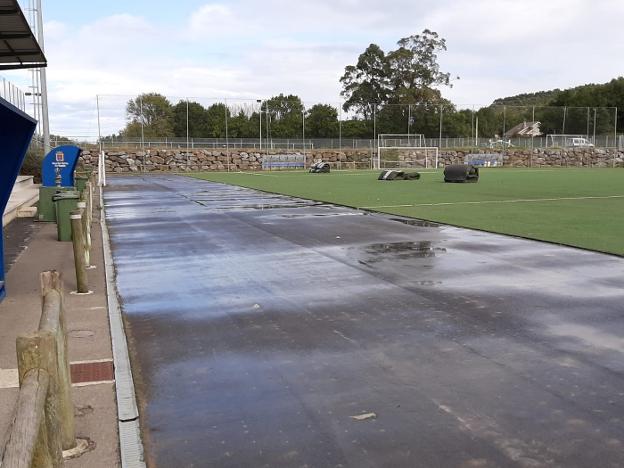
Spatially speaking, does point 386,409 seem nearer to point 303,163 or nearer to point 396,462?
point 396,462

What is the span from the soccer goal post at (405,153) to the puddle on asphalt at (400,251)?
57688 mm

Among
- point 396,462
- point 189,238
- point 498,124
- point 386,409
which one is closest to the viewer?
point 396,462

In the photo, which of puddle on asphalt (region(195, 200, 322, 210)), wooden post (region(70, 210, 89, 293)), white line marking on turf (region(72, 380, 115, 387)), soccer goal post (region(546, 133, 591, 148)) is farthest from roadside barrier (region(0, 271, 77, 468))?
soccer goal post (region(546, 133, 591, 148))

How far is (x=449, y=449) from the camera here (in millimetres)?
4176

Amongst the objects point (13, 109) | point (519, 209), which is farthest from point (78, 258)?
point (519, 209)

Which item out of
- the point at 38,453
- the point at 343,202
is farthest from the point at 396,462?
the point at 343,202

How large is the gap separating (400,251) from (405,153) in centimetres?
6222

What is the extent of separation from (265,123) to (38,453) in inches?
3406

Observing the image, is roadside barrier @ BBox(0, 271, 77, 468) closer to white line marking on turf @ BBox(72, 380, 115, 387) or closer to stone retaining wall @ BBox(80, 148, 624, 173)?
white line marking on turf @ BBox(72, 380, 115, 387)

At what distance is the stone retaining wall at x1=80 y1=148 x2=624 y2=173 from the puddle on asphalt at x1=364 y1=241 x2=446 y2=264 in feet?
168

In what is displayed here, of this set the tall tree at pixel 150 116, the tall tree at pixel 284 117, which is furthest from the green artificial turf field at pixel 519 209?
the tall tree at pixel 284 117

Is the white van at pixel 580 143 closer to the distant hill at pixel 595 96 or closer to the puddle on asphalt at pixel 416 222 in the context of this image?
the distant hill at pixel 595 96

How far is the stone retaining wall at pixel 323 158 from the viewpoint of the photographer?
64.0 m

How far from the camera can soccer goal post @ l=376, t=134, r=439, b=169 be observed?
71250 mm
